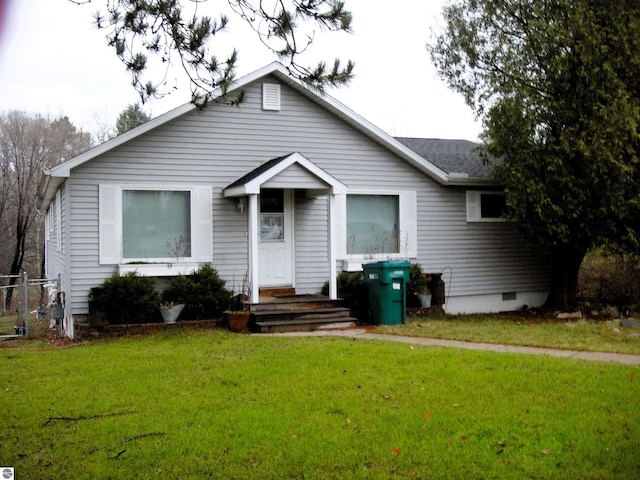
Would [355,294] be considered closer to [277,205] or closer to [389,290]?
[389,290]

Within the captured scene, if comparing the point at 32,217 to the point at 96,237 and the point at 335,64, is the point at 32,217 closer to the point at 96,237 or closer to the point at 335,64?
the point at 96,237

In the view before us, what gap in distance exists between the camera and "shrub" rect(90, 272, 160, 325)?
11492 mm

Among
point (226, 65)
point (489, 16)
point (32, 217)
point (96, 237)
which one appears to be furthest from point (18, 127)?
point (226, 65)

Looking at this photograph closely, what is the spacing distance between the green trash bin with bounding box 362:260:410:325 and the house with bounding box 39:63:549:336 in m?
0.91

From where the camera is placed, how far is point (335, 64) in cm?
627

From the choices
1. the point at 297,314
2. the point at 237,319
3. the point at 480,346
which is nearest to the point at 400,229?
the point at 297,314

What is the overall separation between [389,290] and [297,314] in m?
1.80

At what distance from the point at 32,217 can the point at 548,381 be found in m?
31.6

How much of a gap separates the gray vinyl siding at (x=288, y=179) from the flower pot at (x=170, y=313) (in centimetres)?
130

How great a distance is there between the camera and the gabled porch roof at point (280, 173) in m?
12.0

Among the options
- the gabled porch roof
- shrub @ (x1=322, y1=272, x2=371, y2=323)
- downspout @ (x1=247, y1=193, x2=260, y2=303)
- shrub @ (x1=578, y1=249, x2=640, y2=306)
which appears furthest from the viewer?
shrub @ (x1=578, y1=249, x2=640, y2=306)

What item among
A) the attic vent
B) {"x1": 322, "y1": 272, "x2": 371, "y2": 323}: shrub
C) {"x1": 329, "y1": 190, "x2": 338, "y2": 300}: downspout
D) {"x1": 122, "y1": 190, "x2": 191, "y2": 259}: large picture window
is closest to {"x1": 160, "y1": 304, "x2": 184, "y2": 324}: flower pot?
{"x1": 122, "y1": 190, "x2": 191, "y2": 259}: large picture window

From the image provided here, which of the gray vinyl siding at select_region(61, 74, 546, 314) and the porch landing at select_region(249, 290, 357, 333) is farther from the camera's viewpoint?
the gray vinyl siding at select_region(61, 74, 546, 314)

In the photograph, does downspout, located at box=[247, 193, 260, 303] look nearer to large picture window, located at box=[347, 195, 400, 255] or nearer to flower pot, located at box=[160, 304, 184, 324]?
flower pot, located at box=[160, 304, 184, 324]
